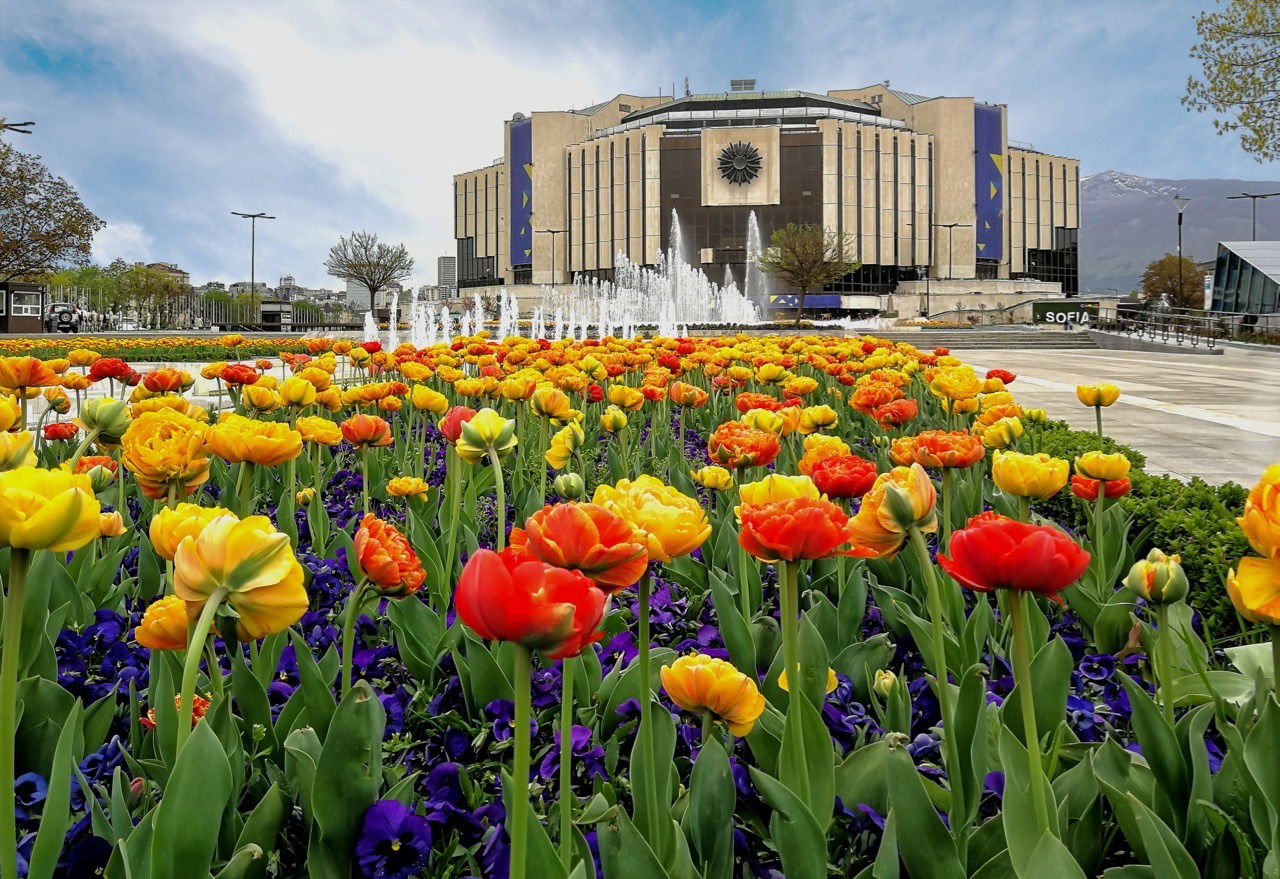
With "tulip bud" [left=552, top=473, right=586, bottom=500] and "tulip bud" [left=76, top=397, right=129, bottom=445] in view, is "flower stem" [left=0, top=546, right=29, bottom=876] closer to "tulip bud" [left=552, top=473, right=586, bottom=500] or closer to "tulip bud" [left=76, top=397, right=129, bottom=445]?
"tulip bud" [left=76, top=397, right=129, bottom=445]

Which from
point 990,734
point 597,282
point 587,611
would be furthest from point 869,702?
point 597,282

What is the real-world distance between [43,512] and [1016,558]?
1037 mm

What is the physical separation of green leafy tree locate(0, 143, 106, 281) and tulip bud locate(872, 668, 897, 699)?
3666 centimetres

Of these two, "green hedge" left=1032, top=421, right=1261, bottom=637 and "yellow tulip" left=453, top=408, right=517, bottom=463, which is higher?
"yellow tulip" left=453, top=408, right=517, bottom=463

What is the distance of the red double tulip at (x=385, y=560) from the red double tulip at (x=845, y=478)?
782 mm

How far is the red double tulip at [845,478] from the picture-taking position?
1745 mm

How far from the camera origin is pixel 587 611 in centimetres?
81

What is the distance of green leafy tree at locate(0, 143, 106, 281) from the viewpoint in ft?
101

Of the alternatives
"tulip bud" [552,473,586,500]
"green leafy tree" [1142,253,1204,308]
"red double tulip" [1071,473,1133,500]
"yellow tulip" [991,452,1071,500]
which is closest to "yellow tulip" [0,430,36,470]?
"tulip bud" [552,473,586,500]

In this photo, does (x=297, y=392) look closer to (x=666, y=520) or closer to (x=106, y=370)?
(x=106, y=370)

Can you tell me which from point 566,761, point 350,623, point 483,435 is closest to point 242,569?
point 566,761

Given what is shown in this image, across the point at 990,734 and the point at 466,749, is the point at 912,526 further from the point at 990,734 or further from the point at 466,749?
the point at 466,749

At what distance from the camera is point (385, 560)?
1442mm

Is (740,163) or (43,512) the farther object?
(740,163)
